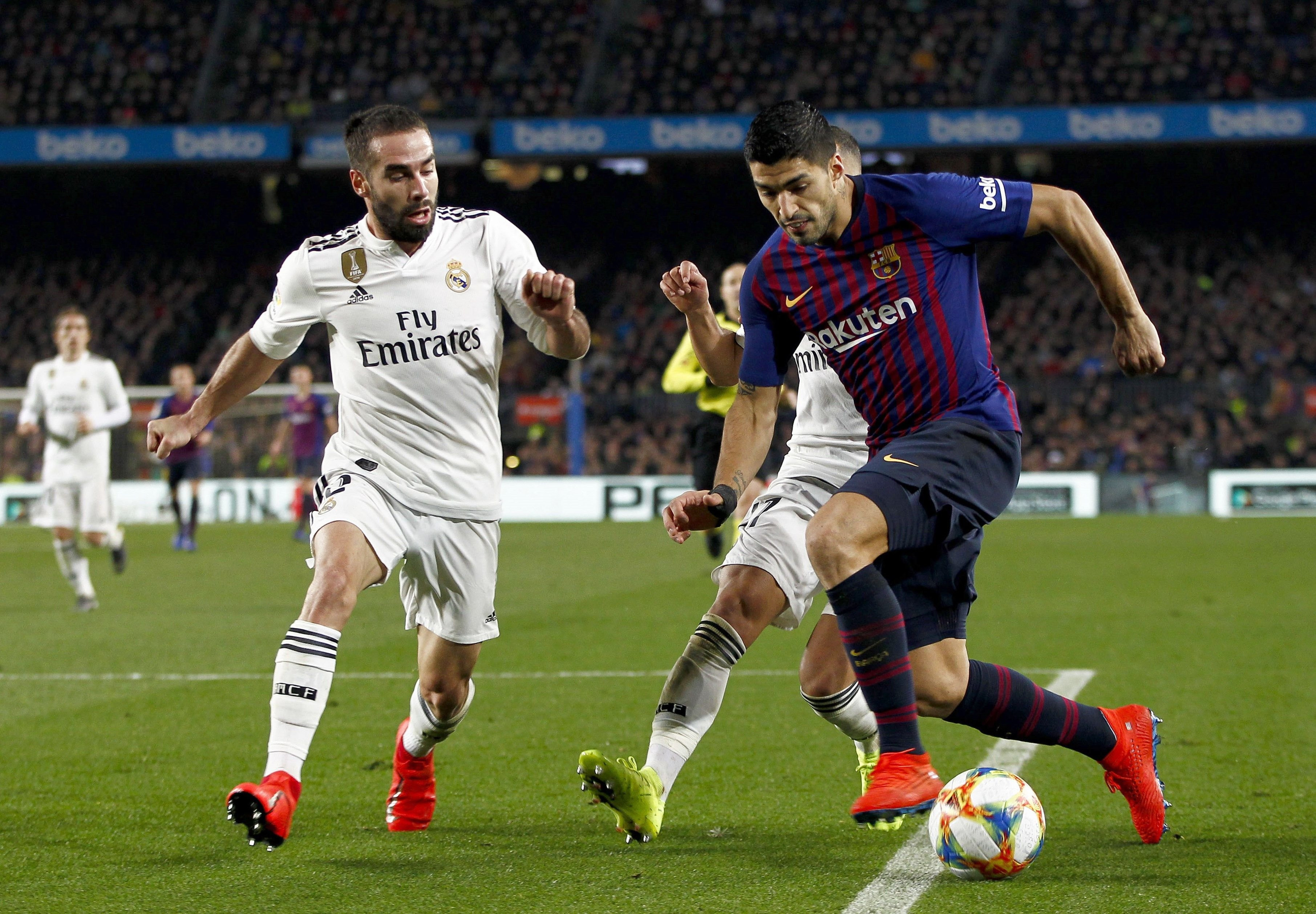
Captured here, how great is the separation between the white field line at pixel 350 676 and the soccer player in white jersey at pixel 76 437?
3593mm

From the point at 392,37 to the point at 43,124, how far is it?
7387 millimetres

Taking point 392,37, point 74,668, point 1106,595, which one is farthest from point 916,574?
point 392,37

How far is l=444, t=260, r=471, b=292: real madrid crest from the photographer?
4648mm

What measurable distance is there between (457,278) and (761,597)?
1349 millimetres

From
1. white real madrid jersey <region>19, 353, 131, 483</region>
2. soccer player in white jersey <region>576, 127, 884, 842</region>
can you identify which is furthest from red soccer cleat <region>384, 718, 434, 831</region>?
white real madrid jersey <region>19, 353, 131, 483</region>

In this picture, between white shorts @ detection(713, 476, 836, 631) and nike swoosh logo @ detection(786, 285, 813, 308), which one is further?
white shorts @ detection(713, 476, 836, 631)

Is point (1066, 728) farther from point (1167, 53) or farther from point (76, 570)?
point (1167, 53)

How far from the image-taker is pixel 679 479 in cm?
2345

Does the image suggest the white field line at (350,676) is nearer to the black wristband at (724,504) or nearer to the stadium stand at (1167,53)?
the black wristband at (724,504)

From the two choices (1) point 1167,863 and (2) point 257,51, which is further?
(2) point 257,51

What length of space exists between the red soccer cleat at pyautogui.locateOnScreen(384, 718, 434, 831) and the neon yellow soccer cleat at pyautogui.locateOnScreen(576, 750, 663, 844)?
785 mm

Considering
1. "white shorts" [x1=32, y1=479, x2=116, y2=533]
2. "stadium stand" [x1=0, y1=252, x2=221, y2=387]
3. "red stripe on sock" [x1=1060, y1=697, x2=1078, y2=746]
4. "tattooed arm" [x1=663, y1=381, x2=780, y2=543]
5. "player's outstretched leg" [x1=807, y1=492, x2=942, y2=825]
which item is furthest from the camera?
"stadium stand" [x1=0, y1=252, x2=221, y2=387]

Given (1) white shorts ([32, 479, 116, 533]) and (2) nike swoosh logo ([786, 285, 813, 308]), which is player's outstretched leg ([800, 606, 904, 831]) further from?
(1) white shorts ([32, 479, 116, 533])

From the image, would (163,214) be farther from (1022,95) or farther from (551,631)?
(551,631)
